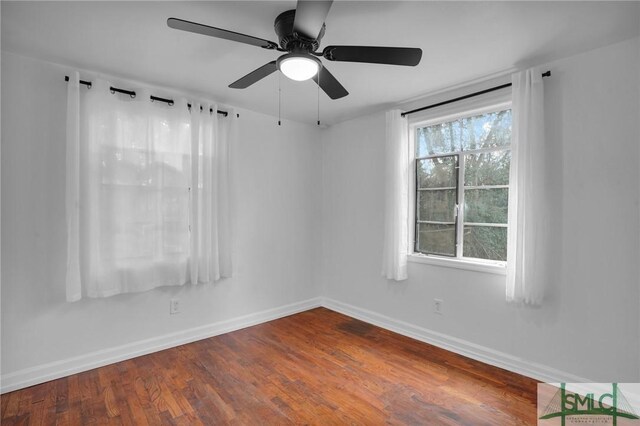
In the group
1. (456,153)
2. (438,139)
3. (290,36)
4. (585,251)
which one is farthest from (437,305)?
(290,36)

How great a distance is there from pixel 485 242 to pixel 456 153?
0.90m

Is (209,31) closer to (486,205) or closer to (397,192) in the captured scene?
(397,192)

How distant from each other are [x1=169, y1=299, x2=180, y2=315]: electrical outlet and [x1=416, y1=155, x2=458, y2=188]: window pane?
278 cm

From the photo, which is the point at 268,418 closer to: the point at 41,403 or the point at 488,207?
the point at 41,403

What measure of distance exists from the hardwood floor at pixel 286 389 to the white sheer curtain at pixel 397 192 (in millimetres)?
823

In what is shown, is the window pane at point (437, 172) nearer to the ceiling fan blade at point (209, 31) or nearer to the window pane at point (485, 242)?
the window pane at point (485, 242)

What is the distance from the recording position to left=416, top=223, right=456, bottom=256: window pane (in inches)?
126

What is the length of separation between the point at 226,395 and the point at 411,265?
7.03ft

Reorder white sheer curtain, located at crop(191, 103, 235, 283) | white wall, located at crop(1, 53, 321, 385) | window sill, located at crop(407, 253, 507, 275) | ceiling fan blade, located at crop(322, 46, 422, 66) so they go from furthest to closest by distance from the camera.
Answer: white sheer curtain, located at crop(191, 103, 235, 283)
window sill, located at crop(407, 253, 507, 275)
white wall, located at crop(1, 53, 321, 385)
ceiling fan blade, located at crop(322, 46, 422, 66)

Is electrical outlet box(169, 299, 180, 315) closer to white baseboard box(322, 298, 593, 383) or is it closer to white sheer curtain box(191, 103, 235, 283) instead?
white sheer curtain box(191, 103, 235, 283)

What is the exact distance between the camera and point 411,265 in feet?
11.3

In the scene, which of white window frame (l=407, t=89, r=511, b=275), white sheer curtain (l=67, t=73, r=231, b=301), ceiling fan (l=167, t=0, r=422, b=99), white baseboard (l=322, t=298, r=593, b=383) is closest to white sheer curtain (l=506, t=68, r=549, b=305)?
white window frame (l=407, t=89, r=511, b=275)

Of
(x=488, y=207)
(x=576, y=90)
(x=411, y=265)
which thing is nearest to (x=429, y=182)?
(x=488, y=207)

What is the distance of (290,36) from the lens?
6.00 feet
